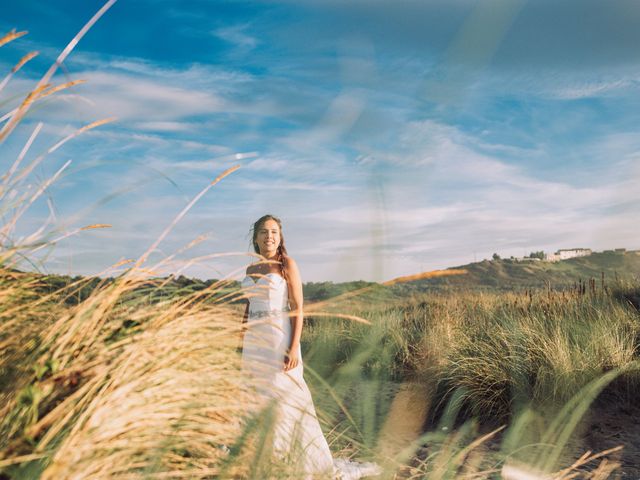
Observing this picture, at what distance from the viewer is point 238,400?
2.13 metres

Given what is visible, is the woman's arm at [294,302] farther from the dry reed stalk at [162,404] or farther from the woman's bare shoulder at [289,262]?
the dry reed stalk at [162,404]

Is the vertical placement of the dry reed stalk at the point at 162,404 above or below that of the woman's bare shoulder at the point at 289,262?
below

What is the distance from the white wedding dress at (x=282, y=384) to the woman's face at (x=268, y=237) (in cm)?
28

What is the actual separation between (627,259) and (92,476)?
5217cm

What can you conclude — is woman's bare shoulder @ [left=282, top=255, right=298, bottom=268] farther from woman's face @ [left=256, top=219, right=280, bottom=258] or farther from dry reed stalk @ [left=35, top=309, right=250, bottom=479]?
dry reed stalk @ [left=35, top=309, right=250, bottom=479]

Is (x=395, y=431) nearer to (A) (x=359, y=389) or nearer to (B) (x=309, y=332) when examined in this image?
(A) (x=359, y=389)

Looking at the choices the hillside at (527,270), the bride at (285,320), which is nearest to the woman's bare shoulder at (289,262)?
the bride at (285,320)

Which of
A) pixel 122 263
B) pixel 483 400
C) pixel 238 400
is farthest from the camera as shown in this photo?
pixel 483 400

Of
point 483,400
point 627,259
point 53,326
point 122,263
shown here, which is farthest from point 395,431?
point 627,259

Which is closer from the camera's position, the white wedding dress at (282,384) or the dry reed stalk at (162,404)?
the dry reed stalk at (162,404)

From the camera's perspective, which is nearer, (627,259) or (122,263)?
(122,263)

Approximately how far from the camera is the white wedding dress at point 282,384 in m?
2.24

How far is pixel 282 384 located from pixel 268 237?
1493 millimetres

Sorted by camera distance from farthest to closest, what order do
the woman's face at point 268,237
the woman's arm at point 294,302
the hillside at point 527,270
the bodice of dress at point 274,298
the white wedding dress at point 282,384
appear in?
the hillside at point 527,270, the woman's face at point 268,237, the bodice of dress at point 274,298, the woman's arm at point 294,302, the white wedding dress at point 282,384
